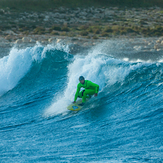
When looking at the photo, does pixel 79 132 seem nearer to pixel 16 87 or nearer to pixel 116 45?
pixel 16 87

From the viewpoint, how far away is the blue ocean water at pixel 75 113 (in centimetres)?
793

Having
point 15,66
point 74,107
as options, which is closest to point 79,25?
point 15,66

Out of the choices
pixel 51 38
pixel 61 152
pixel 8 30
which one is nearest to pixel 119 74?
pixel 61 152

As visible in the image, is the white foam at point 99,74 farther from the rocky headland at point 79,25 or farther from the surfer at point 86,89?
the rocky headland at point 79,25

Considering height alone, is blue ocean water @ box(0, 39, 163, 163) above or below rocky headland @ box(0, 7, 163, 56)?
below

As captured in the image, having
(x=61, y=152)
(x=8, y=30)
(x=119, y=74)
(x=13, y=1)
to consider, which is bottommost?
(x=61, y=152)

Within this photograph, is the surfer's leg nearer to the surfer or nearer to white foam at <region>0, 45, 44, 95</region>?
the surfer

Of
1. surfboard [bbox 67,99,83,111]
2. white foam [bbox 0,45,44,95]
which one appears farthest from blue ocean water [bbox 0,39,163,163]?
surfboard [bbox 67,99,83,111]

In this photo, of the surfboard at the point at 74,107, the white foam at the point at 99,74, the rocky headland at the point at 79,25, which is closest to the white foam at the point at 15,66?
the white foam at the point at 99,74

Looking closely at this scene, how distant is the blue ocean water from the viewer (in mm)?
7934

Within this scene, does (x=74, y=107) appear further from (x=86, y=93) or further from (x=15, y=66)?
(x=15, y=66)

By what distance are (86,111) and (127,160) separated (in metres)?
3.43

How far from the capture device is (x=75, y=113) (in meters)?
10.4

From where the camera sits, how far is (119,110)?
10.3m
